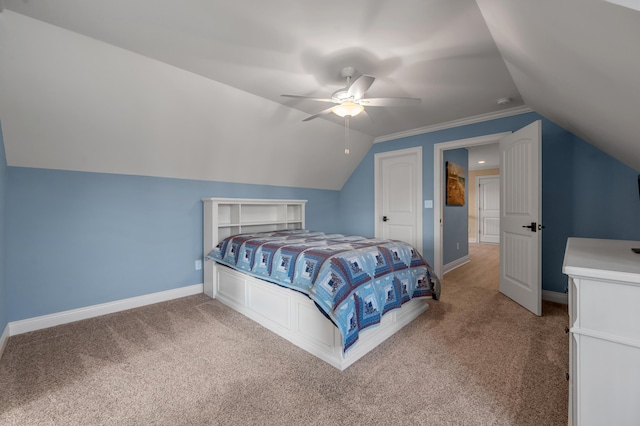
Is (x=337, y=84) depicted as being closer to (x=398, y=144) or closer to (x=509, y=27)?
(x=509, y=27)

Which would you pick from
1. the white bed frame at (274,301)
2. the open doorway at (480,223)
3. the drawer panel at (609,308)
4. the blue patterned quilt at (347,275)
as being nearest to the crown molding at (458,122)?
the open doorway at (480,223)

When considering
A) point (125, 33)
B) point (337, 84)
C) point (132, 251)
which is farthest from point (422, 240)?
point (125, 33)

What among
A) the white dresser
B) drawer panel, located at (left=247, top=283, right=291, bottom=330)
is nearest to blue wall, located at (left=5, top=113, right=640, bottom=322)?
drawer panel, located at (left=247, top=283, right=291, bottom=330)

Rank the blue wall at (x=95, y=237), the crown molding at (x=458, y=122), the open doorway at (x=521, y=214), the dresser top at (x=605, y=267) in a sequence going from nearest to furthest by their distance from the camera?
the dresser top at (x=605, y=267) < the blue wall at (x=95, y=237) < the open doorway at (x=521, y=214) < the crown molding at (x=458, y=122)

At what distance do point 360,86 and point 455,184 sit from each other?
148 inches

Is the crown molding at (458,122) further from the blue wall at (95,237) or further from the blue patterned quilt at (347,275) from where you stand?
the blue wall at (95,237)

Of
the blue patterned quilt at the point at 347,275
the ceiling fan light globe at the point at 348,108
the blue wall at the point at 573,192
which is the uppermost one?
the ceiling fan light globe at the point at 348,108

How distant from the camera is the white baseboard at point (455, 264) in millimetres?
4702

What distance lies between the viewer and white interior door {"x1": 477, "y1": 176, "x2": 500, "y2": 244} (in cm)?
783

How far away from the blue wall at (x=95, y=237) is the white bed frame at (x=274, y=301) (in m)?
0.29

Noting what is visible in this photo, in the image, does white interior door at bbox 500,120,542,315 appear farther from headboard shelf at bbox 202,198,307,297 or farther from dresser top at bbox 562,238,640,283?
headboard shelf at bbox 202,198,307,297

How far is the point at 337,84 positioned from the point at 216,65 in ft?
3.77

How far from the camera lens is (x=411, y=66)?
7.92ft

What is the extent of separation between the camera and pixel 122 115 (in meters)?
2.55
